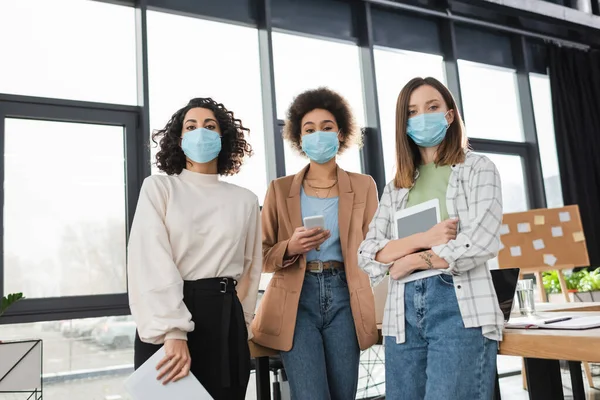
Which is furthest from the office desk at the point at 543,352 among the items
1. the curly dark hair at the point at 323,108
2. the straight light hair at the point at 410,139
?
the curly dark hair at the point at 323,108

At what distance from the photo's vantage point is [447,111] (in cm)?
151

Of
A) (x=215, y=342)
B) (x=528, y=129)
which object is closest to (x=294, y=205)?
(x=215, y=342)

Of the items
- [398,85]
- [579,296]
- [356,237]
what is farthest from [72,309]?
[579,296]

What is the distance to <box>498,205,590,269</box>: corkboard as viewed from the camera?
3.98m

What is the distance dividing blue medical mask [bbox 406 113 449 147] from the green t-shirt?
7cm

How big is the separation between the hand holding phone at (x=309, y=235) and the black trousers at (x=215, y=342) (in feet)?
0.80

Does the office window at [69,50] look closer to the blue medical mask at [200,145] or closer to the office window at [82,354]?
the office window at [82,354]

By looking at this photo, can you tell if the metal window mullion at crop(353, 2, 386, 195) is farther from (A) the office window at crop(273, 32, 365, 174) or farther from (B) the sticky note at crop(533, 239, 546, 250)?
(B) the sticky note at crop(533, 239, 546, 250)

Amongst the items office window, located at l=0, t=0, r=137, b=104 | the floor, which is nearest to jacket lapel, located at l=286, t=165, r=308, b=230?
the floor

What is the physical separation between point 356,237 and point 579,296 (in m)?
3.15

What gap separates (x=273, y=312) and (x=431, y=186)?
24.3 inches

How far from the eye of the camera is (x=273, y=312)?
170 centimetres

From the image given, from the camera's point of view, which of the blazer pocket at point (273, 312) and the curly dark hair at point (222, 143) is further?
the curly dark hair at point (222, 143)

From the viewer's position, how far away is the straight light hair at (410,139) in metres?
1.51
